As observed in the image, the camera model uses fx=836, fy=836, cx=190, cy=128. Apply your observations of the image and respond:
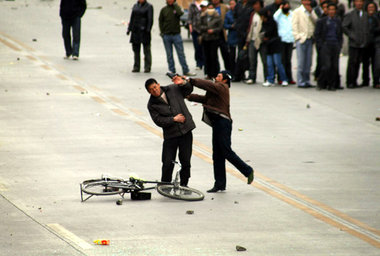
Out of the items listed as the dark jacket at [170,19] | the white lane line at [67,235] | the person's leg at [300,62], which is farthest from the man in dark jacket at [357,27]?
the white lane line at [67,235]

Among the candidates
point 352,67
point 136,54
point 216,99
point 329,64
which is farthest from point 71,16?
point 216,99

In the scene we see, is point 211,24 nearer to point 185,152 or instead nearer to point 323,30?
point 323,30

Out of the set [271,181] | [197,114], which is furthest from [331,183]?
[197,114]

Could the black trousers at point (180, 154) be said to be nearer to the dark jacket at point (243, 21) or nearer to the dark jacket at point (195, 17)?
the dark jacket at point (243, 21)

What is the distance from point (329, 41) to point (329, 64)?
0.57 metres

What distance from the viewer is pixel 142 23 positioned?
22.0 m

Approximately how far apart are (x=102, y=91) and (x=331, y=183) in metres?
8.89

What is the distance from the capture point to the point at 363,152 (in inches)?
569

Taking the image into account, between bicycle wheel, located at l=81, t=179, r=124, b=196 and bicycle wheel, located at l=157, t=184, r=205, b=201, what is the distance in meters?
0.56

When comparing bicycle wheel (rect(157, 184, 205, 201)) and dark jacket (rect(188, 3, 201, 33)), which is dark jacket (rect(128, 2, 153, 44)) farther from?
bicycle wheel (rect(157, 184, 205, 201))

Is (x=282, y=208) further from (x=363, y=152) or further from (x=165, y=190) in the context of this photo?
(x=363, y=152)

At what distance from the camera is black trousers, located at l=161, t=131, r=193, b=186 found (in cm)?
1152

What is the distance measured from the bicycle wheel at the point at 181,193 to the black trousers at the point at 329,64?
32.2ft

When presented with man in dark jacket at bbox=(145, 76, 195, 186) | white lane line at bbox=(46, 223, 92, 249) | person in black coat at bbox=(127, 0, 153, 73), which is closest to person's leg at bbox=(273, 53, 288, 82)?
person in black coat at bbox=(127, 0, 153, 73)
